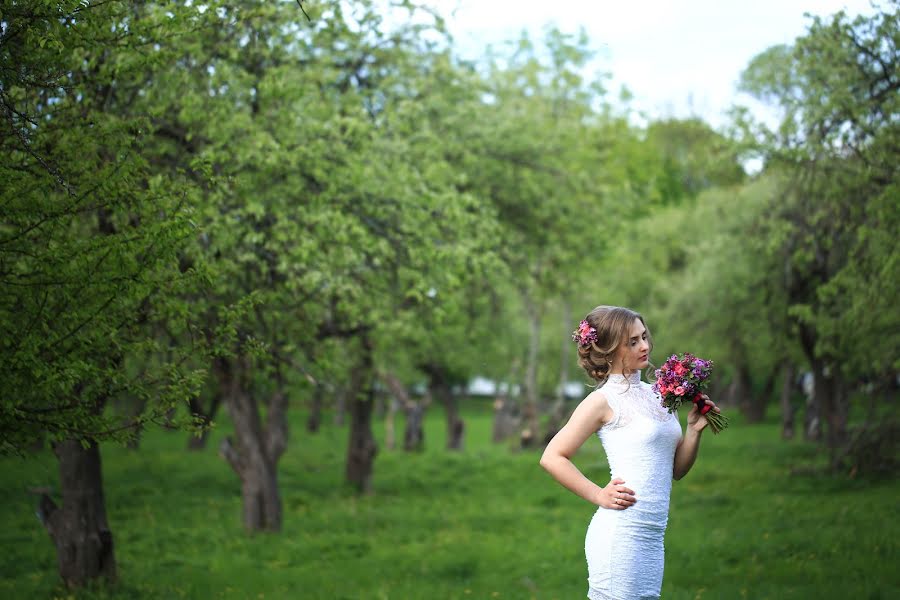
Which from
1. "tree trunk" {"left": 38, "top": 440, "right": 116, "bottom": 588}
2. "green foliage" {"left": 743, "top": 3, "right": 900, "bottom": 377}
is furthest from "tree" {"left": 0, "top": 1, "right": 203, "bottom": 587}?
"green foliage" {"left": 743, "top": 3, "right": 900, "bottom": 377}

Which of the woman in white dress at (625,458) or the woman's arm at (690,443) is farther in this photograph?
the woman's arm at (690,443)

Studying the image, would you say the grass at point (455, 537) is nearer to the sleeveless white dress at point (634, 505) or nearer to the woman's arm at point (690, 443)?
the sleeveless white dress at point (634, 505)

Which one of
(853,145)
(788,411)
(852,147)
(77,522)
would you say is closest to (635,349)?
(852,147)

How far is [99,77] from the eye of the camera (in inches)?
334

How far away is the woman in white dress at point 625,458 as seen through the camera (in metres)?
4.83

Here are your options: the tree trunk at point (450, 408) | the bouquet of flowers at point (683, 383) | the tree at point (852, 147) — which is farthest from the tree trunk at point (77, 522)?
the tree trunk at point (450, 408)

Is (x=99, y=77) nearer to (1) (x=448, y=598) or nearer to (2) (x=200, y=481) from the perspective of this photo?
(1) (x=448, y=598)

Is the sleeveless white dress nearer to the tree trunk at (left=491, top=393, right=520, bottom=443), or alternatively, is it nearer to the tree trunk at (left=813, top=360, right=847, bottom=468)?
the tree trunk at (left=813, top=360, right=847, bottom=468)

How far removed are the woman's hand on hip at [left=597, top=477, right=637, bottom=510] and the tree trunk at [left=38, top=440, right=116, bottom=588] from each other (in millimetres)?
7762

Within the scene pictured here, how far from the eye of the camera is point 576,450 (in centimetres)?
489

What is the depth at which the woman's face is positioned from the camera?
5.11 meters

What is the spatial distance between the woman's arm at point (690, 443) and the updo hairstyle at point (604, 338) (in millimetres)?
463

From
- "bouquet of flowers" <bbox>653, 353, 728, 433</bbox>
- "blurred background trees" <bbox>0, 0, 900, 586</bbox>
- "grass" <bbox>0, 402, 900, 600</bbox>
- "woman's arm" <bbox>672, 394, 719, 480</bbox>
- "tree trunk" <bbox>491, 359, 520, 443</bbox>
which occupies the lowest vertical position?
"grass" <bbox>0, 402, 900, 600</bbox>

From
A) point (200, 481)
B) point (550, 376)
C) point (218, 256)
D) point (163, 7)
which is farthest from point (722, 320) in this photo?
point (550, 376)
